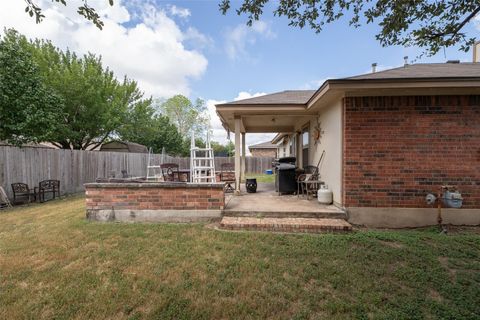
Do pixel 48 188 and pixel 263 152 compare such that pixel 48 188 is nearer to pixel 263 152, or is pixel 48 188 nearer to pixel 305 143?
pixel 305 143

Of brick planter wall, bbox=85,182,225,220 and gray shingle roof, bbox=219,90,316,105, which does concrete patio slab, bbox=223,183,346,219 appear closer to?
brick planter wall, bbox=85,182,225,220

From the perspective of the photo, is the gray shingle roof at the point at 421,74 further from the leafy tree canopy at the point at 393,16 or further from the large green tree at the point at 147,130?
the large green tree at the point at 147,130

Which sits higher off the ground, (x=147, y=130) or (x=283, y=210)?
(x=147, y=130)

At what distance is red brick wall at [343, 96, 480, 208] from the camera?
482 cm

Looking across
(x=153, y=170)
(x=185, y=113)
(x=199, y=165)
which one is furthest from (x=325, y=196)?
(x=185, y=113)

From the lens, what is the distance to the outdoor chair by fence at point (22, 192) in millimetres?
7618

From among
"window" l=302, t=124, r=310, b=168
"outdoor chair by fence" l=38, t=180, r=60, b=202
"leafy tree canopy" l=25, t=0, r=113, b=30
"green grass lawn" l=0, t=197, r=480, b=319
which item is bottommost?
"green grass lawn" l=0, t=197, r=480, b=319

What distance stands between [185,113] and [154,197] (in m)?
35.6

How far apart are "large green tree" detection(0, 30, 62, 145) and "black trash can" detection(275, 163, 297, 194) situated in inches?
→ 329

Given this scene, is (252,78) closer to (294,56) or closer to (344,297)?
(294,56)

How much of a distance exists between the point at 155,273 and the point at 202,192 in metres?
2.19

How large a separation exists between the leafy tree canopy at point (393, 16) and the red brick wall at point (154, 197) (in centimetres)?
332

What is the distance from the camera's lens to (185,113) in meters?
39.0

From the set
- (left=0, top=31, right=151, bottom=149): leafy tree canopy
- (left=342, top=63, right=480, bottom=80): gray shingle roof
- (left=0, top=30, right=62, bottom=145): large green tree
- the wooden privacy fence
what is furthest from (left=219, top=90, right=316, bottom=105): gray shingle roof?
(left=0, top=31, right=151, bottom=149): leafy tree canopy
